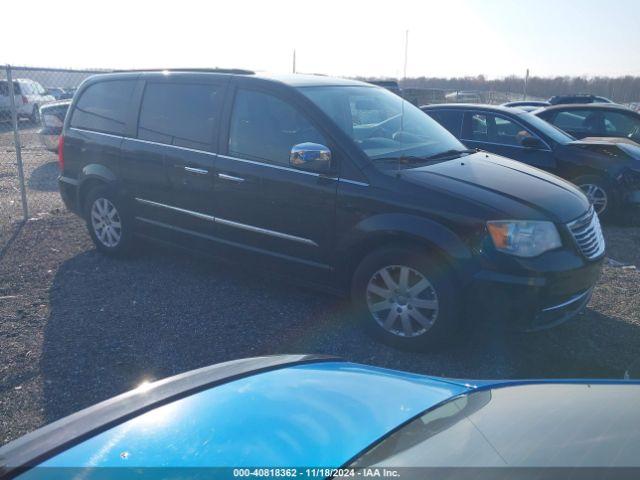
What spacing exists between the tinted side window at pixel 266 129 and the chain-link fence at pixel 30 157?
2959 millimetres

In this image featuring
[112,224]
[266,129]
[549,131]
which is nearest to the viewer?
[266,129]

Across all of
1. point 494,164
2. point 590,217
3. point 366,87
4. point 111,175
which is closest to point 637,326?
point 590,217

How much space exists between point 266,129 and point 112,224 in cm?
222

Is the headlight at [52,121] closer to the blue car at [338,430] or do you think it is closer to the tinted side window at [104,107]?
the tinted side window at [104,107]

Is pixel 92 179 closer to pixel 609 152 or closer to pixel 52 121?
pixel 609 152

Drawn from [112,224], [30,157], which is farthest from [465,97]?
[112,224]

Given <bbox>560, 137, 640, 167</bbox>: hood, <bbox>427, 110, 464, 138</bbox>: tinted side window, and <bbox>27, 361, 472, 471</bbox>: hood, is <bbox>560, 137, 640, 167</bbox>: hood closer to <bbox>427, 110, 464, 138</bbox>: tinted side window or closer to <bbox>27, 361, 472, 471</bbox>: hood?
<bbox>427, 110, 464, 138</bbox>: tinted side window

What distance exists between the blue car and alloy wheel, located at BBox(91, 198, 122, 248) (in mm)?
4034

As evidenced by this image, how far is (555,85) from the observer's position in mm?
40125

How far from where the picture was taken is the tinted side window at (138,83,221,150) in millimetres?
5043

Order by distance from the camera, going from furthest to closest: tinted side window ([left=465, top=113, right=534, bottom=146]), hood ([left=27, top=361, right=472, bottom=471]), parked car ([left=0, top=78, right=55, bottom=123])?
parked car ([left=0, top=78, right=55, bottom=123])
tinted side window ([left=465, top=113, right=534, bottom=146])
hood ([left=27, top=361, right=472, bottom=471])

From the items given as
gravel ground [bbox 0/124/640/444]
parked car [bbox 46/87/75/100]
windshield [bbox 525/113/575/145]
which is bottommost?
gravel ground [bbox 0/124/640/444]

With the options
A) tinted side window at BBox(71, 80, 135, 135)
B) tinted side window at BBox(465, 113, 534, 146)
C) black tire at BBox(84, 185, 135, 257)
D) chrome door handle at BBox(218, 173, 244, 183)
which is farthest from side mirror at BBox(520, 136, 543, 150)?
black tire at BBox(84, 185, 135, 257)

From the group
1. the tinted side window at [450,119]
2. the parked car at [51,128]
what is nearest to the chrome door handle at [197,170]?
the tinted side window at [450,119]
